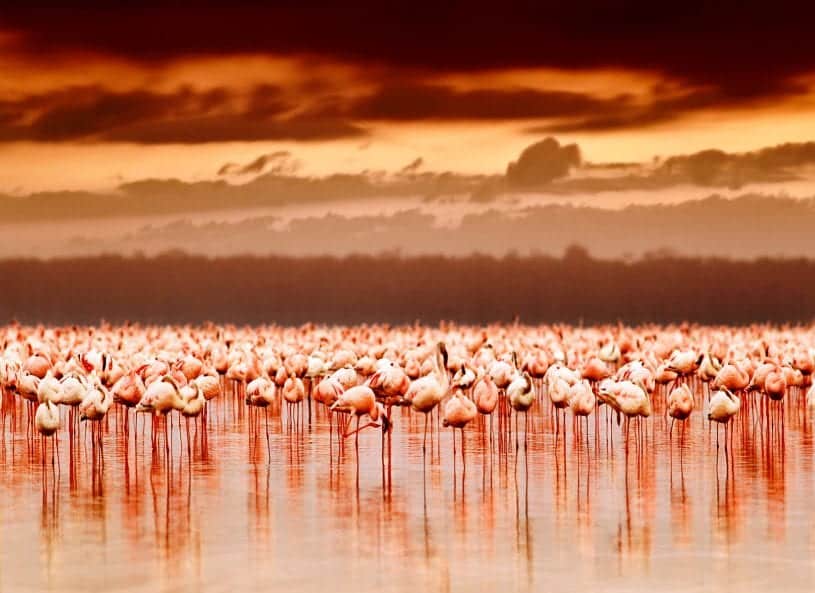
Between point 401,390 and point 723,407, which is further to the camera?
point 401,390

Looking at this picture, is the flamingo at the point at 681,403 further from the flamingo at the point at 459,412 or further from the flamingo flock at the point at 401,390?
the flamingo at the point at 459,412

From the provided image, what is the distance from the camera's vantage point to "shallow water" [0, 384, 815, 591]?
13609 mm

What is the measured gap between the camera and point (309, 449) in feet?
77.3

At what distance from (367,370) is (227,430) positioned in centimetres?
523

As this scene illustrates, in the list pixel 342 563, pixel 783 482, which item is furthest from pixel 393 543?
pixel 783 482

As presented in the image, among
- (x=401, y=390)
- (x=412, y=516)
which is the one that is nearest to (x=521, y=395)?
(x=401, y=390)

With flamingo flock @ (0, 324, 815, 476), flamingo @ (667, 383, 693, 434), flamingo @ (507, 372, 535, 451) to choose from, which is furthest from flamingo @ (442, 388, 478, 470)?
flamingo @ (667, 383, 693, 434)

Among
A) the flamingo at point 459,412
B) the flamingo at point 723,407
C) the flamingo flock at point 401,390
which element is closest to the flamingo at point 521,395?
the flamingo flock at point 401,390

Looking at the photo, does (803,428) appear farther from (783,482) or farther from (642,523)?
(642,523)

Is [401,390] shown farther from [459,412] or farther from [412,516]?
[412,516]

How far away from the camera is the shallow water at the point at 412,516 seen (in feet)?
44.7

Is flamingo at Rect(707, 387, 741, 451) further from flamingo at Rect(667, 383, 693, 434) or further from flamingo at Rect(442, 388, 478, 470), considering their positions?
flamingo at Rect(442, 388, 478, 470)

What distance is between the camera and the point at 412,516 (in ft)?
54.8

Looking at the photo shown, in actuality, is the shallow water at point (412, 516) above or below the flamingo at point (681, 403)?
below
